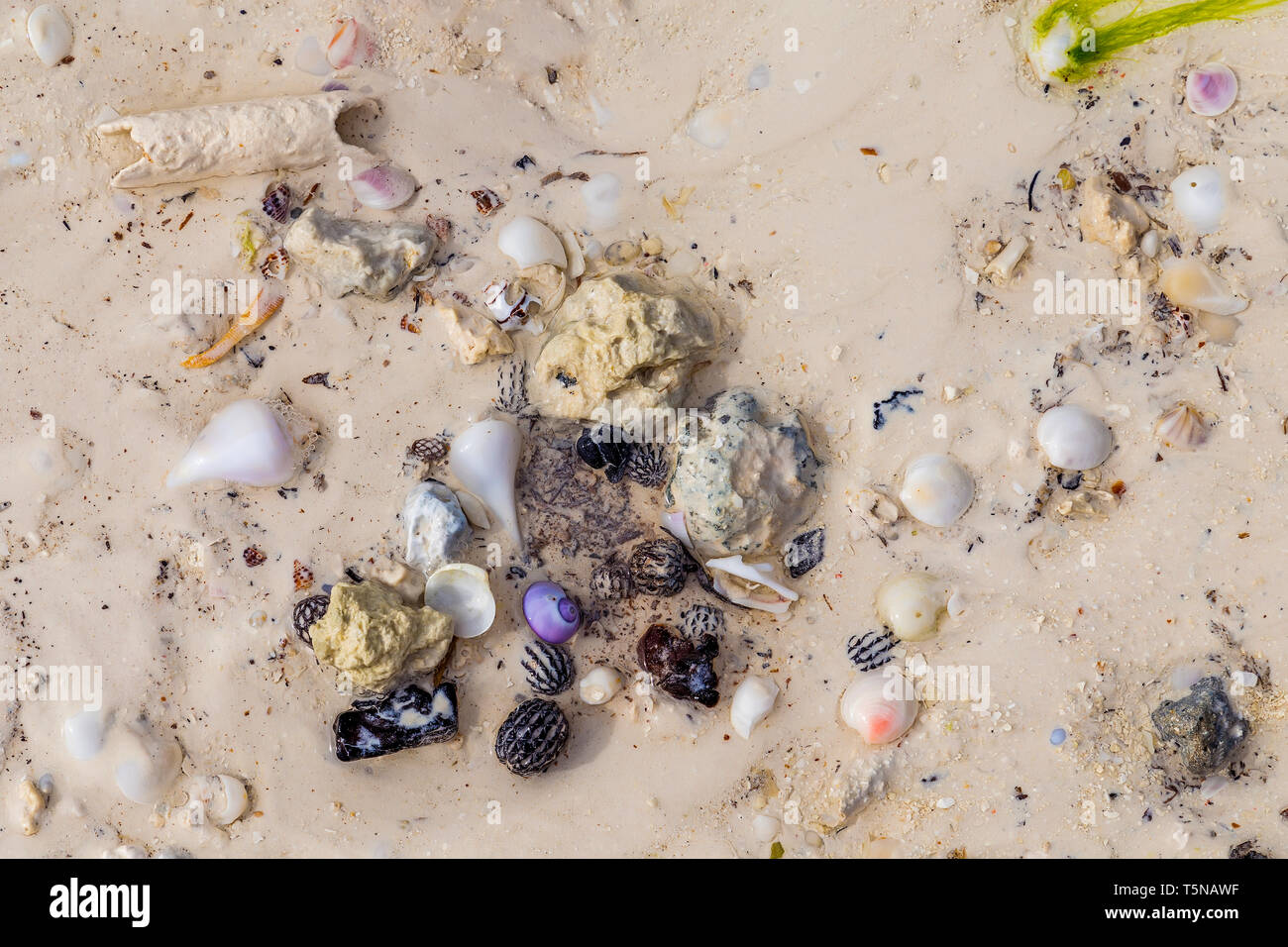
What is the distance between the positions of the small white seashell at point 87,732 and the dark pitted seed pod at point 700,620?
2848 mm

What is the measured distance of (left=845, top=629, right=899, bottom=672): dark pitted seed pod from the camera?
4.46 metres

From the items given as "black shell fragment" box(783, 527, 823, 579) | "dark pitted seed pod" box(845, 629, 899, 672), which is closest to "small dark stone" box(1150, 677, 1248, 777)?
"dark pitted seed pod" box(845, 629, 899, 672)

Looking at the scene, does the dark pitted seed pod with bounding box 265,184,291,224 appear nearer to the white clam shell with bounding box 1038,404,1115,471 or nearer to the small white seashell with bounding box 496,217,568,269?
the small white seashell with bounding box 496,217,568,269

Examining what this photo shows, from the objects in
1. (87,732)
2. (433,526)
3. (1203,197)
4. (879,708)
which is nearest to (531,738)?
(433,526)

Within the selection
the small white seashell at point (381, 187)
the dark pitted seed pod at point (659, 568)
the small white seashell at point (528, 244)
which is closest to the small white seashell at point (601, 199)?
the small white seashell at point (528, 244)

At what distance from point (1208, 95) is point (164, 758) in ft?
20.0

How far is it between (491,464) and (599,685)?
120 cm

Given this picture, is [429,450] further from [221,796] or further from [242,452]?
[221,796]

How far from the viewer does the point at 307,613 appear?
4.34 m

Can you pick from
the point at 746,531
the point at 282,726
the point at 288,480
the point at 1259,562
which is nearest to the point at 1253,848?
the point at 1259,562

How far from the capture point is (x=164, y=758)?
4.39 meters

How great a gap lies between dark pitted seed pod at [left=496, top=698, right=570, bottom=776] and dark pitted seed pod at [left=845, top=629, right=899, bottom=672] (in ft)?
4.84

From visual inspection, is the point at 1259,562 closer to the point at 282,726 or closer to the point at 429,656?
the point at 429,656

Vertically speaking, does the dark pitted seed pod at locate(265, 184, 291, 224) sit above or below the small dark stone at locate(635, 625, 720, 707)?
above
